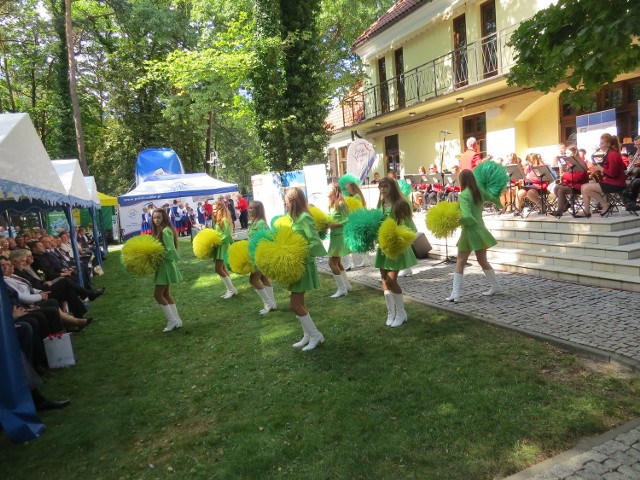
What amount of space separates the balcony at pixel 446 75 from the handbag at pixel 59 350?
12.2 meters

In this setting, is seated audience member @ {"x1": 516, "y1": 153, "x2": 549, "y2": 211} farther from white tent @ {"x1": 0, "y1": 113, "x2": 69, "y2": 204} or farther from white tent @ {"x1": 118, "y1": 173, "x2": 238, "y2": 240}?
white tent @ {"x1": 118, "y1": 173, "x2": 238, "y2": 240}

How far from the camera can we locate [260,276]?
6.96 metres

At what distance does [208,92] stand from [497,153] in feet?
41.4

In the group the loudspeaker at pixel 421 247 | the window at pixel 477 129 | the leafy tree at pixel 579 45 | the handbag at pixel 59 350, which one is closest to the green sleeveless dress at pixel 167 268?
the handbag at pixel 59 350

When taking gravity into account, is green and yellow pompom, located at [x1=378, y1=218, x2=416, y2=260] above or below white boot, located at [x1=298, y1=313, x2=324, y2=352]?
above

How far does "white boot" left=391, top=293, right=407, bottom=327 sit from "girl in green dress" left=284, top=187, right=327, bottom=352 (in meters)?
1.04

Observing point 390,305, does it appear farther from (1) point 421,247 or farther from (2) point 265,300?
(1) point 421,247

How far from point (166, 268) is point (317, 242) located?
2.77 meters

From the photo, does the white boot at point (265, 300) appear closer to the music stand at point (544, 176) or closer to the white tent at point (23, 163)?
the white tent at point (23, 163)

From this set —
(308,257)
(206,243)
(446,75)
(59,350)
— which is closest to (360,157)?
(206,243)

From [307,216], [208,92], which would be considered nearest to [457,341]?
[307,216]

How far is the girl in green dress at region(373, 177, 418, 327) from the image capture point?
17.7 feet

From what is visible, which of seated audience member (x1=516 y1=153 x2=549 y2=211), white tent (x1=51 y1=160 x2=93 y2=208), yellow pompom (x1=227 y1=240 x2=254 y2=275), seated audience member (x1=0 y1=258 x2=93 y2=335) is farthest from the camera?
white tent (x1=51 y1=160 x2=93 y2=208)

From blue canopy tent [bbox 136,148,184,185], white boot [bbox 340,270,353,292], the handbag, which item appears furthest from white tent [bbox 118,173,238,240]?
the handbag
